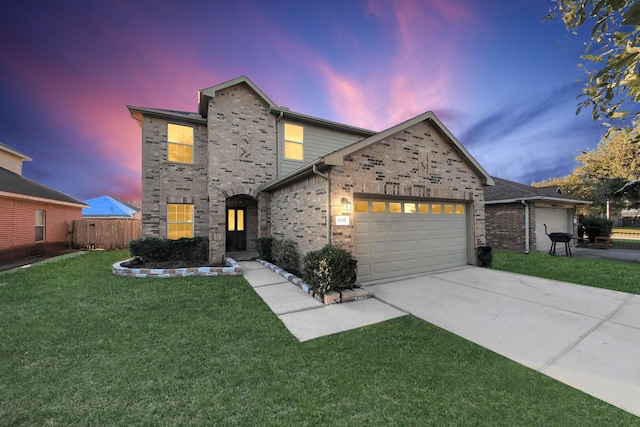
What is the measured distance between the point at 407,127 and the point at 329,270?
5.05m

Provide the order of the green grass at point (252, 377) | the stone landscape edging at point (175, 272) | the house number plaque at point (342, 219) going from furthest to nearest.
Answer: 1. the stone landscape edging at point (175, 272)
2. the house number plaque at point (342, 219)
3. the green grass at point (252, 377)

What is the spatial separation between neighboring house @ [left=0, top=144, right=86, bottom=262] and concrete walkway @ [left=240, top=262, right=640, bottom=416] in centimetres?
1208

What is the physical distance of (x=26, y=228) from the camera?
11.7m

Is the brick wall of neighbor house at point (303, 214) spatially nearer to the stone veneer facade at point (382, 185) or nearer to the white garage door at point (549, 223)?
the stone veneer facade at point (382, 185)

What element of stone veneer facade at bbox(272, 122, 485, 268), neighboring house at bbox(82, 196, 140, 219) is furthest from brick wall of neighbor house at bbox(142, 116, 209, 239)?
neighboring house at bbox(82, 196, 140, 219)

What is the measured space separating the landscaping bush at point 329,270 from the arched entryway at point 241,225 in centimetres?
687

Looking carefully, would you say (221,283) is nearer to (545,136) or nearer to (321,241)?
(321,241)

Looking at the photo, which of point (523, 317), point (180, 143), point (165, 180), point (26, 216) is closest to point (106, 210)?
point (26, 216)

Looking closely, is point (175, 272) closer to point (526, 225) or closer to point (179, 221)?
point (179, 221)

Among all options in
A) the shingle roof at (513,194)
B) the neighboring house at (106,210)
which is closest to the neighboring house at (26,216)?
the neighboring house at (106,210)

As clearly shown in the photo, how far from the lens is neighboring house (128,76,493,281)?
6.75m

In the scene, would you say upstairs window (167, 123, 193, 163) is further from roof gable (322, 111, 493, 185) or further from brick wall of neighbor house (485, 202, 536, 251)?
brick wall of neighbor house (485, 202, 536, 251)

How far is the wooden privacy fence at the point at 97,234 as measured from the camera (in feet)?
47.8

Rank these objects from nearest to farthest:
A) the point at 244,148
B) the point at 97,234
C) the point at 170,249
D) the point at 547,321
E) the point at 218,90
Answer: the point at 547,321
the point at 170,249
the point at 218,90
the point at 244,148
the point at 97,234
